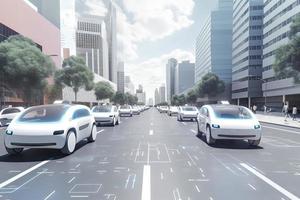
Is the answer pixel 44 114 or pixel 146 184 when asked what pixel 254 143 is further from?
pixel 44 114

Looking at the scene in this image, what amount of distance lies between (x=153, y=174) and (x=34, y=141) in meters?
3.92

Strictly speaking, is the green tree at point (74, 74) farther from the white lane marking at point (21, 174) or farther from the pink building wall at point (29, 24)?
the white lane marking at point (21, 174)

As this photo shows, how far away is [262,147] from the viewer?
11969mm

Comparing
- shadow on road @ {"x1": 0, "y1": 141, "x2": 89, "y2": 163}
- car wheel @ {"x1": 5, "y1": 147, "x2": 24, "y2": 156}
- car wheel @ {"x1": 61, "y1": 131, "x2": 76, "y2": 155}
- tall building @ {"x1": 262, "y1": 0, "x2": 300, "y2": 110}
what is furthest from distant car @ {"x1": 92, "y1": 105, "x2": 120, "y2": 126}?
tall building @ {"x1": 262, "y1": 0, "x2": 300, "y2": 110}

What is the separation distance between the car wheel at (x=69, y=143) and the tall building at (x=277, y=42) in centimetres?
6316

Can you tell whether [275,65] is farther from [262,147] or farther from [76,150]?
[76,150]

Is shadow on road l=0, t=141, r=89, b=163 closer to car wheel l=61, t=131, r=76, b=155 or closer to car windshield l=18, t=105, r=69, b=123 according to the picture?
car wheel l=61, t=131, r=76, b=155

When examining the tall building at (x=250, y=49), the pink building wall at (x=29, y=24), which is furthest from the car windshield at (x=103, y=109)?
the tall building at (x=250, y=49)

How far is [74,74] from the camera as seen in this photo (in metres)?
55.2

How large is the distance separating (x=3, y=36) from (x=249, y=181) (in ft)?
154

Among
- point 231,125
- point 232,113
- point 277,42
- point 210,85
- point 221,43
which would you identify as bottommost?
point 231,125

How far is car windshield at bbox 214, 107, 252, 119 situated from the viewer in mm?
12859

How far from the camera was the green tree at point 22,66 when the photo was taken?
114ft

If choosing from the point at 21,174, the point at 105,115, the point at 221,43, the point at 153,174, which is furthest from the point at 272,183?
the point at 221,43
